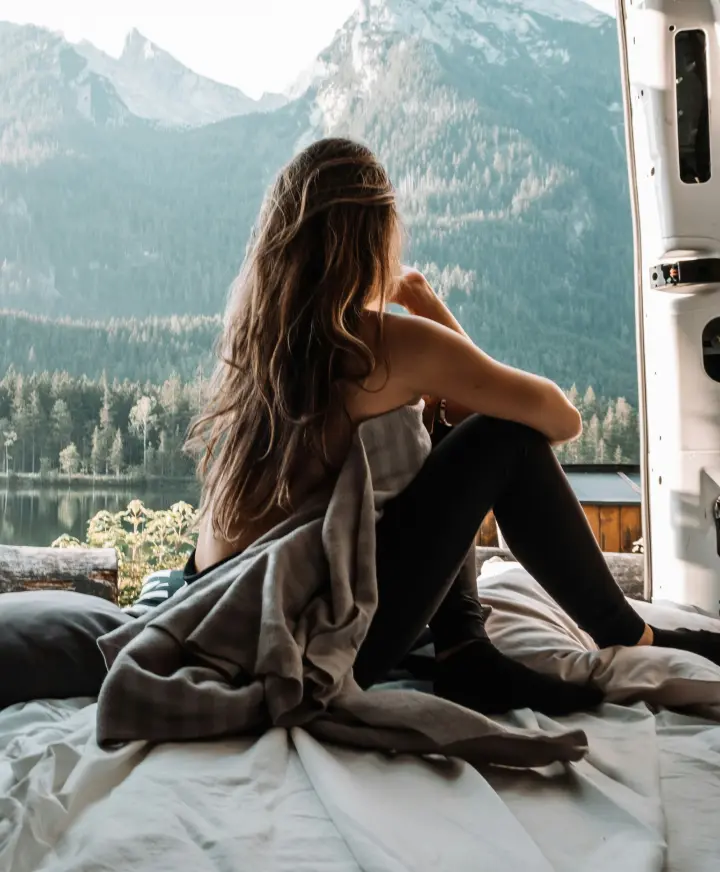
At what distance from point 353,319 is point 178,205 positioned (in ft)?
10.8

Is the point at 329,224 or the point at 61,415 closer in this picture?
the point at 329,224

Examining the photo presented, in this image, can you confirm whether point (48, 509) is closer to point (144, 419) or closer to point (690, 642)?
point (144, 419)

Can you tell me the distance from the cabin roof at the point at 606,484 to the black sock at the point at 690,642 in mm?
2005

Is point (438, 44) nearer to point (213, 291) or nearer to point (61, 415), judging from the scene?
point (213, 291)

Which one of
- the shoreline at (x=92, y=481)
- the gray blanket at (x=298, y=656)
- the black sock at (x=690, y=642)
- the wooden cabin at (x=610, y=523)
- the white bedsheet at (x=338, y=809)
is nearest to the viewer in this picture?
the white bedsheet at (x=338, y=809)

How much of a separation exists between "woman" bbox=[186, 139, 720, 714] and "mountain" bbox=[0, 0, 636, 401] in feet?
10.1

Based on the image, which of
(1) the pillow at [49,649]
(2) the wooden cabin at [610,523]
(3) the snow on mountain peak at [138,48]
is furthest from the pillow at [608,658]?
(3) the snow on mountain peak at [138,48]

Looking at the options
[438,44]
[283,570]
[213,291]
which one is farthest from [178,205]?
[283,570]

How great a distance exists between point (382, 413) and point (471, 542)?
0.26m

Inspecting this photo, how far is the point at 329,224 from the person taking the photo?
1668mm

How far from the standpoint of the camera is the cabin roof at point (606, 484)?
13.0ft

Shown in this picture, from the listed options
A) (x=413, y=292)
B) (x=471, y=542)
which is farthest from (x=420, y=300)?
(x=471, y=542)

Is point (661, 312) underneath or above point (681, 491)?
above

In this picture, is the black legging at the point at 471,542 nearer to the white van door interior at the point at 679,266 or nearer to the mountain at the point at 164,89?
the white van door interior at the point at 679,266
